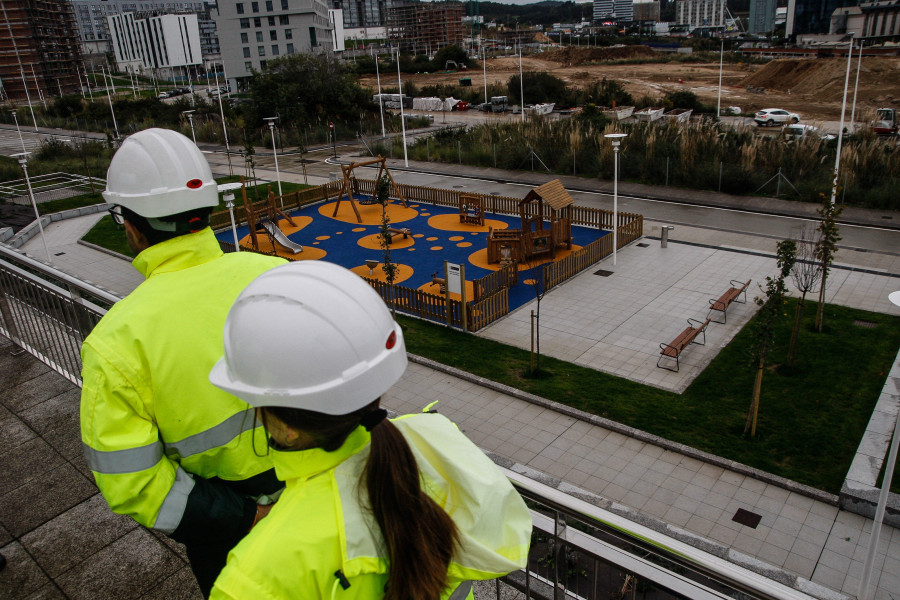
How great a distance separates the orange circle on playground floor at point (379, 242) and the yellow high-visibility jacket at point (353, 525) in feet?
66.6

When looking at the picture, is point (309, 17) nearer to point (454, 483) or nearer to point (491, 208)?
point (491, 208)

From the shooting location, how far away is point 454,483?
1.85 m

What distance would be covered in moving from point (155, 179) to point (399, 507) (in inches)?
69.7

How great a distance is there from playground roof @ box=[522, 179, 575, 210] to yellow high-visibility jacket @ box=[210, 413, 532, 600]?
709 inches

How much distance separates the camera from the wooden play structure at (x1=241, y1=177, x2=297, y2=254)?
2244 centimetres

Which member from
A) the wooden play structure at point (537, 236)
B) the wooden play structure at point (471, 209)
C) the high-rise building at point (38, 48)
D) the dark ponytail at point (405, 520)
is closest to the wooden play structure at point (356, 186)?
the wooden play structure at point (471, 209)

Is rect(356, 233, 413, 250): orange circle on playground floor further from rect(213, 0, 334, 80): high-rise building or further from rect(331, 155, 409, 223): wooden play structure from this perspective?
rect(213, 0, 334, 80): high-rise building

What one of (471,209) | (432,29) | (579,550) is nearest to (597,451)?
(579,550)

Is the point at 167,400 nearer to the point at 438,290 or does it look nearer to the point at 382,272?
the point at 438,290

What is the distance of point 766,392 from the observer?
40.8 ft

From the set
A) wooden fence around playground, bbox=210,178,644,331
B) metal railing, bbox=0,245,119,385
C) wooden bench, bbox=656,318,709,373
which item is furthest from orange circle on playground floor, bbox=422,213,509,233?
metal railing, bbox=0,245,119,385

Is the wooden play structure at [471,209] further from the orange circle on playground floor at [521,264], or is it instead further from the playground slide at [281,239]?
the playground slide at [281,239]

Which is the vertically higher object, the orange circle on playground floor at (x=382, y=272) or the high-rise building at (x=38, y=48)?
the high-rise building at (x=38, y=48)

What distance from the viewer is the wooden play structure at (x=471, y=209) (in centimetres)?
2384
